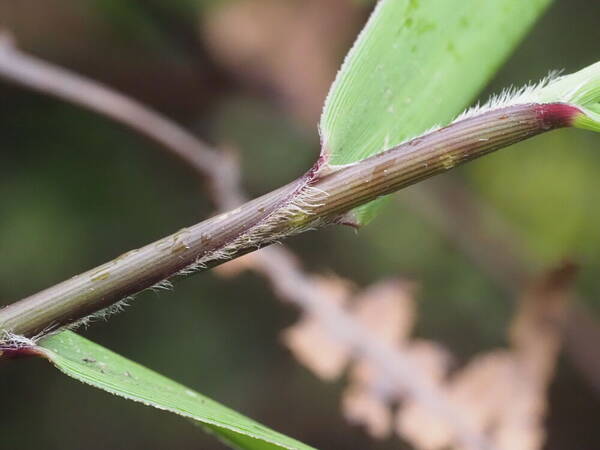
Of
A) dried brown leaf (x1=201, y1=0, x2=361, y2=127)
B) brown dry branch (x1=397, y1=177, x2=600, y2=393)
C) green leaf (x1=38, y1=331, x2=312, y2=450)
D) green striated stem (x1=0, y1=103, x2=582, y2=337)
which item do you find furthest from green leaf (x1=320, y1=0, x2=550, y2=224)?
dried brown leaf (x1=201, y1=0, x2=361, y2=127)

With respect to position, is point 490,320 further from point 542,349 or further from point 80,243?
point 80,243

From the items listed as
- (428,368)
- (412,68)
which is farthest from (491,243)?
(412,68)

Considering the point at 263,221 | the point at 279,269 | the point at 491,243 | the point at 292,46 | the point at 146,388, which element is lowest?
the point at 146,388

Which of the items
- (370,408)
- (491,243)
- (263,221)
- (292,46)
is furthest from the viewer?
(292,46)

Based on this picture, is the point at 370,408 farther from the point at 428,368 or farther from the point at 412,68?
the point at 412,68

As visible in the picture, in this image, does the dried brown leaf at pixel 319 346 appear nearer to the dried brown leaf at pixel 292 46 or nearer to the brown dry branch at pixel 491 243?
the brown dry branch at pixel 491 243

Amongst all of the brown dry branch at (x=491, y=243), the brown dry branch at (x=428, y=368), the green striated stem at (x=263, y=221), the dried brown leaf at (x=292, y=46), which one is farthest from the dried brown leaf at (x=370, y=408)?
the dried brown leaf at (x=292, y=46)
